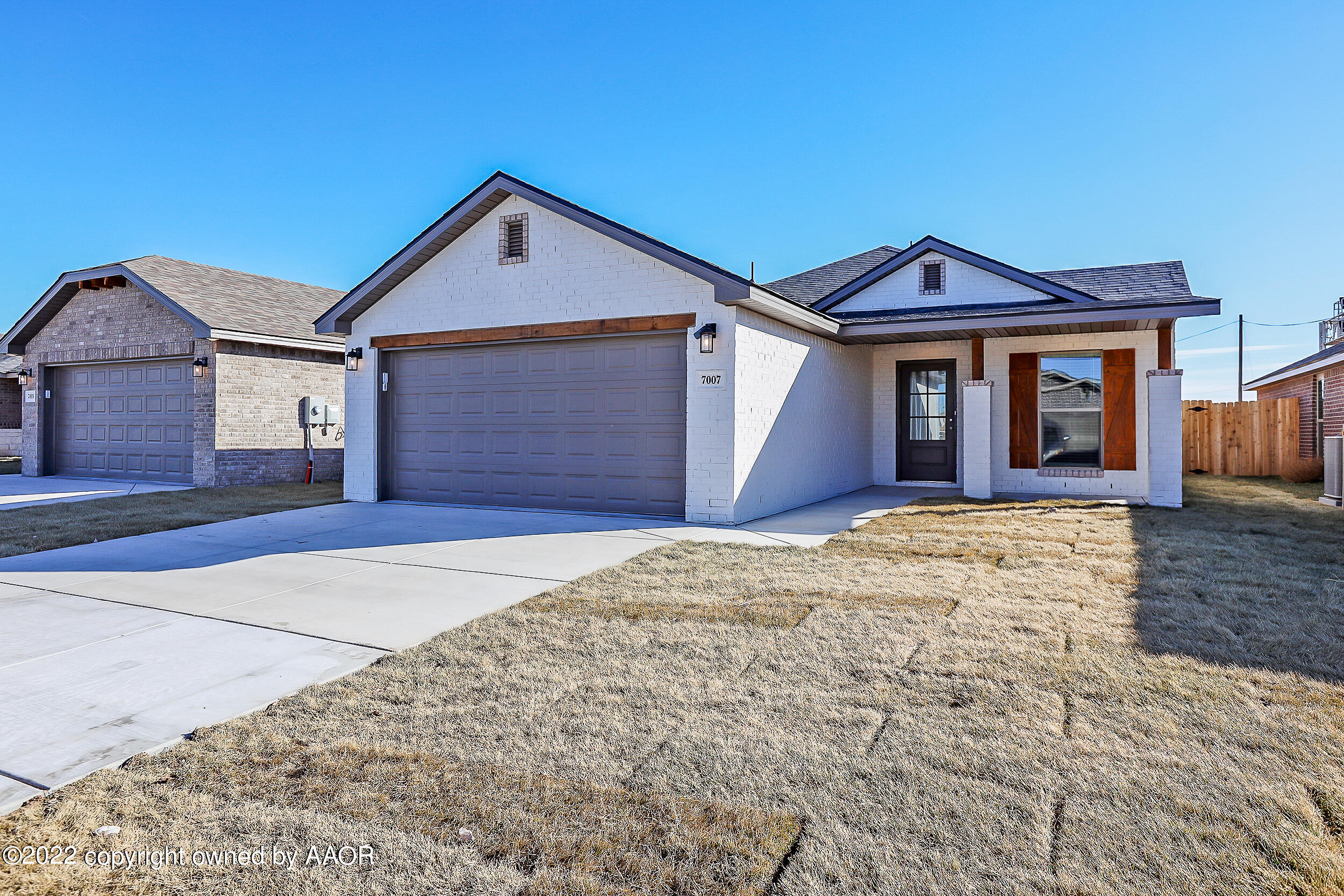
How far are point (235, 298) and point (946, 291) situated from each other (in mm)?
15046

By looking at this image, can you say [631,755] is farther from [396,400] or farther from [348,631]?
[396,400]

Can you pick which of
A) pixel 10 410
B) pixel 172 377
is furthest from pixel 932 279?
pixel 10 410

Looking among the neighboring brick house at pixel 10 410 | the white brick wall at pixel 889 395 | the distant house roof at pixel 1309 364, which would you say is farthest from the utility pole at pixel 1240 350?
the neighboring brick house at pixel 10 410

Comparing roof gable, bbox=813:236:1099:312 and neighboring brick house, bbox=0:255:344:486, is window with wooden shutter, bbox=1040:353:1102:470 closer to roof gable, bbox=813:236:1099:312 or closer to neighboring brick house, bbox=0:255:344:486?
roof gable, bbox=813:236:1099:312

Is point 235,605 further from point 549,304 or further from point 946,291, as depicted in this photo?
point 946,291

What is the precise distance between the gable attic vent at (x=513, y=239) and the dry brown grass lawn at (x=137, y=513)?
4927 millimetres

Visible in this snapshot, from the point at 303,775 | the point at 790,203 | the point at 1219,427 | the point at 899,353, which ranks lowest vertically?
the point at 303,775

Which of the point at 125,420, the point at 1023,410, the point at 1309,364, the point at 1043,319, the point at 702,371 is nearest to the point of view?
the point at 702,371

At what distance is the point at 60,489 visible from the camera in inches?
558

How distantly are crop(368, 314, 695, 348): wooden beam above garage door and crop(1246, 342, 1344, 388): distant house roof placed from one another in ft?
51.2

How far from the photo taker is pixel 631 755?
2.92 meters

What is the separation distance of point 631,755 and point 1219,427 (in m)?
19.8

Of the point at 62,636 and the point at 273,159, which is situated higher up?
the point at 273,159

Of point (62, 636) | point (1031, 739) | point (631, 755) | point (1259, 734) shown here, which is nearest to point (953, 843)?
point (1031, 739)
